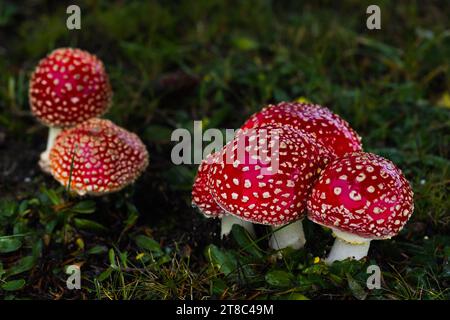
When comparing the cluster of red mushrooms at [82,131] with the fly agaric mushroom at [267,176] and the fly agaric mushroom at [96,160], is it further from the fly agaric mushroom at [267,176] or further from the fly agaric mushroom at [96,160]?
the fly agaric mushroom at [267,176]

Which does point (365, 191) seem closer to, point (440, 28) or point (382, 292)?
point (382, 292)

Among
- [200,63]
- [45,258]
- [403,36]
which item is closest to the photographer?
[45,258]

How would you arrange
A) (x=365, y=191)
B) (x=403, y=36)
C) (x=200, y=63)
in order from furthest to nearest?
(x=403, y=36) < (x=200, y=63) < (x=365, y=191)

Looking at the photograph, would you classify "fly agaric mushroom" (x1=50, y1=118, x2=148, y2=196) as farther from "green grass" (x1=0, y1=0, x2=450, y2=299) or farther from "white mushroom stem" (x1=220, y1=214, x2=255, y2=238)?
"white mushroom stem" (x1=220, y1=214, x2=255, y2=238)

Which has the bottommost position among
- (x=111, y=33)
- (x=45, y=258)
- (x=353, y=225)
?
(x=45, y=258)

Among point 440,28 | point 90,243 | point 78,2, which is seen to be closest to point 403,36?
point 440,28

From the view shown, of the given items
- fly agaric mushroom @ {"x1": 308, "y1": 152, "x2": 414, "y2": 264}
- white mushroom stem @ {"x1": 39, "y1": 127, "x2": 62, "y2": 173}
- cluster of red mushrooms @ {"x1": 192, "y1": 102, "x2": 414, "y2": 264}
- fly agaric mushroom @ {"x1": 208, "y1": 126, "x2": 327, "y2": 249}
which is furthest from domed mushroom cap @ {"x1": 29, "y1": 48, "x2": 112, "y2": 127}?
fly agaric mushroom @ {"x1": 308, "y1": 152, "x2": 414, "y2": 264}

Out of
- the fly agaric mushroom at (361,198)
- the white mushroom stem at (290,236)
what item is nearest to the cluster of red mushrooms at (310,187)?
the fly agaric mushroom at (361,198)

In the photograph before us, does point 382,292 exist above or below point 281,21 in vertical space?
below
